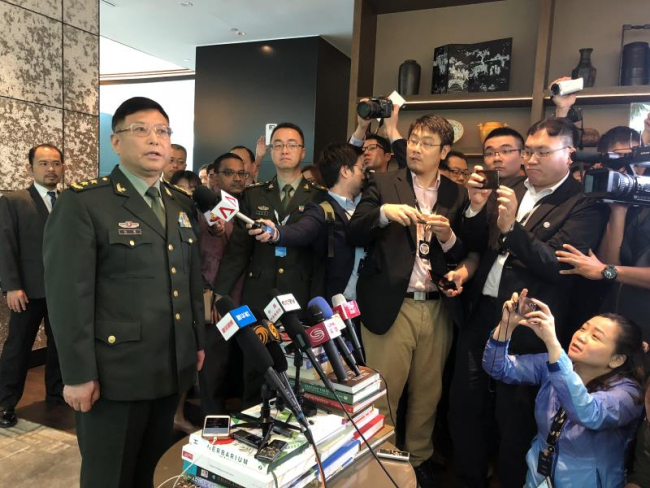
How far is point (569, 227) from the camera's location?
1.86m

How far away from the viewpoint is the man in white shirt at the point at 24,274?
9.22 ft

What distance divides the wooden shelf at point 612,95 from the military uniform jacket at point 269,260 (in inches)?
74.9

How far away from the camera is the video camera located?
60.7 inches

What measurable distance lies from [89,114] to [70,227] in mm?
2924

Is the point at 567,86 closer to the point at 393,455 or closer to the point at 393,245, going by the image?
the point at 393,245

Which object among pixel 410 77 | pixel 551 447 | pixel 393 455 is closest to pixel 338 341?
pixel 393 455

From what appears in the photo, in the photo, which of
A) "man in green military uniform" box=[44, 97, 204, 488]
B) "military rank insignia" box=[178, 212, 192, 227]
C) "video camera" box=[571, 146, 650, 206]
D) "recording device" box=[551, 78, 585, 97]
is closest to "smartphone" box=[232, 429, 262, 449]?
"man in green military uniform" box=[44, 97, 204, 488]

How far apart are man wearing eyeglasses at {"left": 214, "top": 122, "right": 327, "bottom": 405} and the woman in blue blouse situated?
0.95 m

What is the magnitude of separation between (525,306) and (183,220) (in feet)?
3.86

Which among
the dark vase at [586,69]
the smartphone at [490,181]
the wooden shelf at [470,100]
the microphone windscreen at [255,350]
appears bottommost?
the microphone windscreen at [255,350]

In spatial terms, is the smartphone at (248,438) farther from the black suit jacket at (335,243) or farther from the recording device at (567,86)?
the recording device at (567,86)

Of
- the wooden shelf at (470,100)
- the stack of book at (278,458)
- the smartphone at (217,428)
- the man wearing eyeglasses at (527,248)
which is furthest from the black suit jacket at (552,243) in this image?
the wooden shelf at (470,100)

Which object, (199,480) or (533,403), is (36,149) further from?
(533,403)

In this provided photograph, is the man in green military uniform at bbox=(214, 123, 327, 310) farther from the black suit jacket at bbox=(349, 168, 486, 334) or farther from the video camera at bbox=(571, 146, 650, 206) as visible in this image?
the video camera at bbox=(571, 146, 650, 206)
